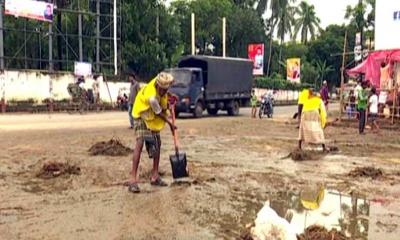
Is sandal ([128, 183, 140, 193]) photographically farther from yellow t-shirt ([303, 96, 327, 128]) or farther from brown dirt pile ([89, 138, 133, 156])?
yellow t-shirt ([303, 96, 327, 128])

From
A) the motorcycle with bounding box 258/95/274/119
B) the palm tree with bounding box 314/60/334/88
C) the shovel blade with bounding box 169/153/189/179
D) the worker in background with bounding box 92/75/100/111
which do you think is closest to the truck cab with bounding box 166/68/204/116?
the motorcycle with bounding box 258/95/274/119

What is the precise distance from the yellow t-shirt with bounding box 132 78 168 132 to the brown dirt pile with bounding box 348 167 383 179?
3884mm

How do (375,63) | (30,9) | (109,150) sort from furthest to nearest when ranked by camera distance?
(30,9) → (375,63) → (109,150)

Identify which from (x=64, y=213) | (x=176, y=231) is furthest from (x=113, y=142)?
(x=176, y=231)

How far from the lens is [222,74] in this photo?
2928 centimetres

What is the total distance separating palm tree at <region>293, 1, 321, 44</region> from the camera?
76.7 m

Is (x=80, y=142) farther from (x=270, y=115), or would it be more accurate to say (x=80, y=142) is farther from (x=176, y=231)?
(x=270, y=115)

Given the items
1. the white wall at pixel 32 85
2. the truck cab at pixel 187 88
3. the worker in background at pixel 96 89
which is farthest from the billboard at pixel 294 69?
the truck cab at pixel 187 88

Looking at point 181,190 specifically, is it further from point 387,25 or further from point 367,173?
point 387,25

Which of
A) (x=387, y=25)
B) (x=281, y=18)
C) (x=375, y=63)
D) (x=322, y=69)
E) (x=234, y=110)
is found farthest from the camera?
(x=281, y=18)

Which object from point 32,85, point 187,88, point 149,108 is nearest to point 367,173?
point 149,108

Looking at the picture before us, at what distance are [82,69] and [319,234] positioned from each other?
31520 millimetres

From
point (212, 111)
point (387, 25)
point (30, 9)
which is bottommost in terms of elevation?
point (212, 111)

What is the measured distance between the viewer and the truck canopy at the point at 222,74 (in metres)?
28.3
